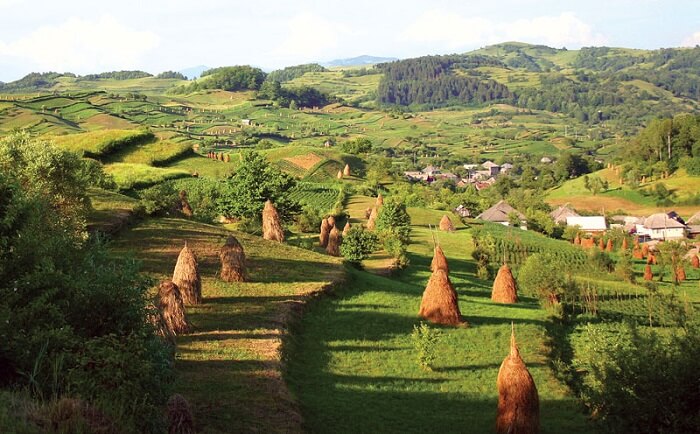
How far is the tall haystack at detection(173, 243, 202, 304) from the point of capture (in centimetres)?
2648

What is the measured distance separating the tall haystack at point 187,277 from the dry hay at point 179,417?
11412 millimetres

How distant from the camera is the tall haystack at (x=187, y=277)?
86.9 feet

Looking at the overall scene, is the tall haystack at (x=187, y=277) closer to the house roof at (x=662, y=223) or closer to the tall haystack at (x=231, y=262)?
the tall haystack at (x=231, y=262)

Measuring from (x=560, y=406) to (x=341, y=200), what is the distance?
5599 cm

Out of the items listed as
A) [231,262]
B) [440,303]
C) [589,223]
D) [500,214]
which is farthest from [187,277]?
[589,223]

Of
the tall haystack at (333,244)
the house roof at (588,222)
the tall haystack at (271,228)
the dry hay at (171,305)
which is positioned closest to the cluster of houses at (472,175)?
the house roof at (588,222)

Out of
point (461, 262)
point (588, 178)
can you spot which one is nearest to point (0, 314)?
point (461, 262)

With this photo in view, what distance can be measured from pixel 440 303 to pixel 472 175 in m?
144

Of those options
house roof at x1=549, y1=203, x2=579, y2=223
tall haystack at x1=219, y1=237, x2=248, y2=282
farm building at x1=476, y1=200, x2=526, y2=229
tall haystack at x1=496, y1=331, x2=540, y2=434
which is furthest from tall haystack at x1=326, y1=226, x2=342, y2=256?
house roof at x1=549, y1=203, x2=579, y2=223

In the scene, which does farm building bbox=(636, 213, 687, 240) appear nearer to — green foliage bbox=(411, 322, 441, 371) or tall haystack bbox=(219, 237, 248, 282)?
green foliage bbox=(411, 322, 441, 371)

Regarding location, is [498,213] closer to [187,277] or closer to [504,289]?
[504,289]

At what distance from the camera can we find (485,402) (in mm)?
23375

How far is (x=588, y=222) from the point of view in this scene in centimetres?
9519

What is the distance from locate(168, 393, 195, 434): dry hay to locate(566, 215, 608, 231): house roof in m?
84.8
